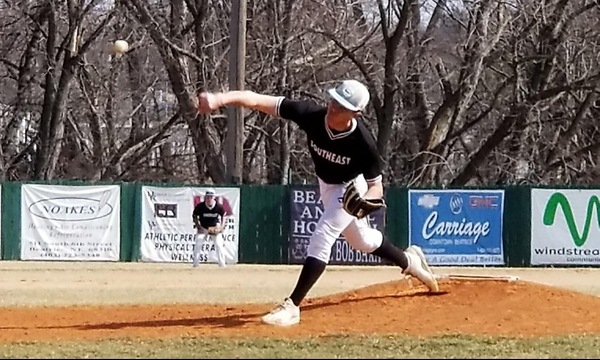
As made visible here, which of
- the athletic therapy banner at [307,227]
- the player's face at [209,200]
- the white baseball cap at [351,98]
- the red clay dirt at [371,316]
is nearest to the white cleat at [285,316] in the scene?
the red clay dirt at [371,316]

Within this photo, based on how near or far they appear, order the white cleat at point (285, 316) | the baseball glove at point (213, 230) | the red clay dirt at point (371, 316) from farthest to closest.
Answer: the baseball glove at point (213, 230) → the white cleat at point (285, 316) → the red clay dirt at point (371, 316)

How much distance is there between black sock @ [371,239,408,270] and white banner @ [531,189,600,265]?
14.1 metres

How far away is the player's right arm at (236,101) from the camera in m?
8.34

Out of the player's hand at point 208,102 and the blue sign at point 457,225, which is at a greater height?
the player's hand at point 208,102

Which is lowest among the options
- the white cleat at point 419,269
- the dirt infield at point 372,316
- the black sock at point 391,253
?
the dirt infield at point 372,316

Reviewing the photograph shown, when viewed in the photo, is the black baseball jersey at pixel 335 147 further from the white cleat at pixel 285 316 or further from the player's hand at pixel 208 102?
the white cleat at pixel 285 316

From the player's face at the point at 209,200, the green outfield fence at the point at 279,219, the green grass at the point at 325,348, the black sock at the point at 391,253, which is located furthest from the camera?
the green outfield fence at the point at 279,219

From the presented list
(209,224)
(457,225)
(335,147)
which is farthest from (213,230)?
(335,147)

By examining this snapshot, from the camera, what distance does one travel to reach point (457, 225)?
23.1 m

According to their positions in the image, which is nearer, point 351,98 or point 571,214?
point 351,98

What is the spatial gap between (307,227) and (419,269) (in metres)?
13.4

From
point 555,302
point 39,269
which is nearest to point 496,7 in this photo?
point 39,269

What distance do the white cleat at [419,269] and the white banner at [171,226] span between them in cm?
1317

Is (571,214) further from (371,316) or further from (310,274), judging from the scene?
(310,274)
